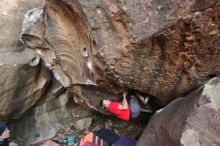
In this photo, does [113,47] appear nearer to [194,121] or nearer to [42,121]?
[194,121]

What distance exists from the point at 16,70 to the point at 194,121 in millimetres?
3363

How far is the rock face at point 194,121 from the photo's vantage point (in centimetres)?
341

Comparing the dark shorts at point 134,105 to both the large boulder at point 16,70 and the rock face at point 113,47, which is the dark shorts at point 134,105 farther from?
the large boulder at point 16,70

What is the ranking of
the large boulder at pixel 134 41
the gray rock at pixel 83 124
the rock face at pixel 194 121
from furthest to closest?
1. the gray rock at pixel 83 124
2. the large boulder at pixel 134 41
3. the rock face at pixel 194 121

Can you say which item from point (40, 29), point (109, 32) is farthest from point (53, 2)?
point (109, 32)

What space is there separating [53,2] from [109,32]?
3.67ft

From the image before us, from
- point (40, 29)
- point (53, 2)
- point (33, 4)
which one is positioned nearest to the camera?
point (53, 2)

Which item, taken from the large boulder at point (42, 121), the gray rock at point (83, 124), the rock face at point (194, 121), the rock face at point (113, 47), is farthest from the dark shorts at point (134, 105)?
the large boulder at point (42, 121)

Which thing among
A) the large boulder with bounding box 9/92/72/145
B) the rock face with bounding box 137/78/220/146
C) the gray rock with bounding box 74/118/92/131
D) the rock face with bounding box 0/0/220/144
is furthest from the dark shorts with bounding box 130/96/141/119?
the large boulder with bounding box 9/92/72/145

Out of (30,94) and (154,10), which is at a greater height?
(154,10)

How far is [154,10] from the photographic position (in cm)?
355

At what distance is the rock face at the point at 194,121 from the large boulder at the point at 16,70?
2.78 metres

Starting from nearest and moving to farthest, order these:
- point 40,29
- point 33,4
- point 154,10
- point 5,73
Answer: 1. point 154,10
2. point 40,29
3. point 5,73
4. point 33,4

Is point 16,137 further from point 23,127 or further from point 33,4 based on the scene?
point 33,4
